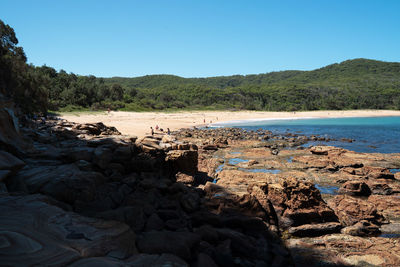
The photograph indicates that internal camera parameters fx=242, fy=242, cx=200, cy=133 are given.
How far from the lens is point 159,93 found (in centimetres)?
8431

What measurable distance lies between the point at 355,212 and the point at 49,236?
6.99m

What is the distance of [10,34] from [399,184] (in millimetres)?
32501

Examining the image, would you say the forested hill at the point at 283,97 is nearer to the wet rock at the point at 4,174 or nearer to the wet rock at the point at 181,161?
the wet rock at the point at 181,161

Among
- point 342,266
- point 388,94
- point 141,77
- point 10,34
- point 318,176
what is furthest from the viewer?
point 141,77

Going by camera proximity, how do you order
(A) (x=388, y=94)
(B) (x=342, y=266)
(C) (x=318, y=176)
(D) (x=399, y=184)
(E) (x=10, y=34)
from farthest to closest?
(A) (x=388, y=94)
(E) (x=10, y=34)
(C) (x=318, y=176)
(D) (x=399, y=184)
(B) (x=342, y=266)

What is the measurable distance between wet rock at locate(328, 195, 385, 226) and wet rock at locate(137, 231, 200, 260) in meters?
4.47

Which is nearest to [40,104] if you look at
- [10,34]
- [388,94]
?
[10,34]

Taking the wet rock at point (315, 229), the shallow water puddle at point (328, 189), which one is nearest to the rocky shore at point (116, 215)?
the wet rock at point (315, 229)

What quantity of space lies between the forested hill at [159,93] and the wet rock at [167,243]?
804 inches

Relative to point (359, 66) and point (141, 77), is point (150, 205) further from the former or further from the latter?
point (359, 66)

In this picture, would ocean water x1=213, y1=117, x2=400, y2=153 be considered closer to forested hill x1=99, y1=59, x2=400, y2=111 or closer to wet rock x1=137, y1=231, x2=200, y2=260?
wet rock x1=137, y1=231, x2=200, y2=260

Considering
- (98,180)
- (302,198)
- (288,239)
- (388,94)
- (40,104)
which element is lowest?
(288,239)

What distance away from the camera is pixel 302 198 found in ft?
21.0

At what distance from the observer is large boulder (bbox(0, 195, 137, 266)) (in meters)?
2.48
